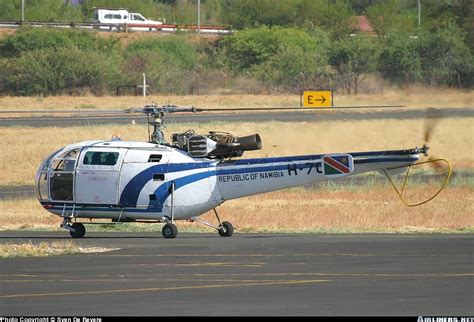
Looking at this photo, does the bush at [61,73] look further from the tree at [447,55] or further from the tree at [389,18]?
the tree at [389,18]

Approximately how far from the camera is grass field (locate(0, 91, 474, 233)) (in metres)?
29.2

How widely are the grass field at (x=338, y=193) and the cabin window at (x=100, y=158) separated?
134 inches

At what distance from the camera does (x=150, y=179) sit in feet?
86.1

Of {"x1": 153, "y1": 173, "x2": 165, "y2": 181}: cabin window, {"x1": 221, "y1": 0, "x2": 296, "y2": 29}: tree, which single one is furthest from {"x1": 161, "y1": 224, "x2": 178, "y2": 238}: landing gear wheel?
{"x1": 221, "y1": 0, "x2": 296, "y2": 29}: tree

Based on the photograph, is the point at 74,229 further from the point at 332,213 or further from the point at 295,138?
the point at 332,213

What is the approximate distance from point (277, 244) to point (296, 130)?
19.5 ft

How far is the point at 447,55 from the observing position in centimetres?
6334

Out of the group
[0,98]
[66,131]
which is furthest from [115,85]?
[66,131]

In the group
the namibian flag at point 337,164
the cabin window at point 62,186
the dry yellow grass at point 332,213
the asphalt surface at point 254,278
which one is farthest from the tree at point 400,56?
the asphalt surface at point 254,278

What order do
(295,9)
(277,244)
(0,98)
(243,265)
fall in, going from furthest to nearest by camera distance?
1. (295,9)
2. (0,98)
3. (277,244)
4. (243,265)

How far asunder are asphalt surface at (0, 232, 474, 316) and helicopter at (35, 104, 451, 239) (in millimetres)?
1005

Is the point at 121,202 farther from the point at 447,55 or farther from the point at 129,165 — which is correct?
the point at 447,55

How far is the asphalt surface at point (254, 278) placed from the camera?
1558 centimetres

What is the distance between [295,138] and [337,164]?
4.09 metres
